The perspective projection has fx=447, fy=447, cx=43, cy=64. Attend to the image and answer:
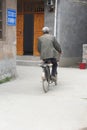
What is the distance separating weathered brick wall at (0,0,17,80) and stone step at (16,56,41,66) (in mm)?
5158

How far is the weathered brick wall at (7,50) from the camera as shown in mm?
14797

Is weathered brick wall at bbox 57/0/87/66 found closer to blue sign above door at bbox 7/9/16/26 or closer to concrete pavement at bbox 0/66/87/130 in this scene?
blue sign above door at bbox 7/9/16/26

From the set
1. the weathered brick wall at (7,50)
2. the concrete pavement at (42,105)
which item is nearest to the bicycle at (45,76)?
the concrete pavement at (42,105)

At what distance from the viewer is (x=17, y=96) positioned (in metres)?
11.7

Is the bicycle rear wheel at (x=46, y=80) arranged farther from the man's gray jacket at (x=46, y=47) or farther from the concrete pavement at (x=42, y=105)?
the man's gray jacket at (x=46, y=47)

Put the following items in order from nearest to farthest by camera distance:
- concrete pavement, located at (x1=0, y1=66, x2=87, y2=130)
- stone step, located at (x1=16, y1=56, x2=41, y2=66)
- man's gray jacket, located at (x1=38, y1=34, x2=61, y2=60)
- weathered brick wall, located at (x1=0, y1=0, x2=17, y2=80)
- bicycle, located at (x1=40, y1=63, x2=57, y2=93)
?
concrete pavement, located at (x1=0, y1=66, x2=87, y2=130) → bicycle, located at (x1=40, y1=63, x2=57, y2=93) → man's gray jacket, located at (x1=38, y1=34, x2=61, y2=60) → weathered brick wall, located at (x1=0, y1=0, x2=17, y2=80) → stone step, located at (x1=16, y1=56, x2=41, y2=66)

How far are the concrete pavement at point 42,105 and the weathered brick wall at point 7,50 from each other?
41 cm

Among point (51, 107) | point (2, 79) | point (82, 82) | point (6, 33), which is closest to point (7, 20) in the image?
point (6, 33)

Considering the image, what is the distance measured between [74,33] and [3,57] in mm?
7699

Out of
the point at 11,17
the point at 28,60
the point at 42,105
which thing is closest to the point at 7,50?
the point at 11,17

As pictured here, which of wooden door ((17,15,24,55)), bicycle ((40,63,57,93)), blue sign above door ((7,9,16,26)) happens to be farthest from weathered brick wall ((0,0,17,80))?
wooden door ((17,15,24,55))

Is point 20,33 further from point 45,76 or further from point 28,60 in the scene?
point 45,76

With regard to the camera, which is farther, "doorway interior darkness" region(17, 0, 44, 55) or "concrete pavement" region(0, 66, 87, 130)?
"doorway interior darkness" region(17, 0, 44, 55)

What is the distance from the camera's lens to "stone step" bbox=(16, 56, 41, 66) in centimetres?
2086
